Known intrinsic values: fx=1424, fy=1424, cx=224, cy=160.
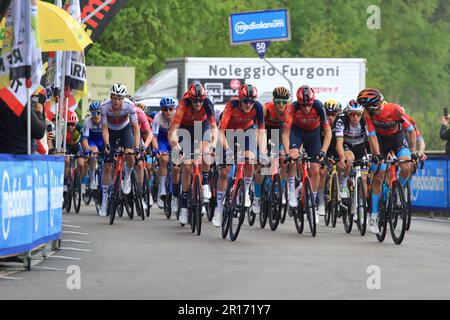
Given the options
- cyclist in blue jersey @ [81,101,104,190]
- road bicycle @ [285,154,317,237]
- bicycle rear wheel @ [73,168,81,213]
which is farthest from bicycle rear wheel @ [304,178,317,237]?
cyclist in blue jersey @ [81,101,104,190]

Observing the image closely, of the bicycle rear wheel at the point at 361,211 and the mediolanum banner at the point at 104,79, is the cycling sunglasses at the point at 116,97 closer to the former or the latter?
the bicycle rear wheel at the point at 361,211

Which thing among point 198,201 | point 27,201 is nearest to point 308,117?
point 198,201

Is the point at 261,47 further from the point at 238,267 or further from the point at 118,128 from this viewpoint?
the point at 238,267

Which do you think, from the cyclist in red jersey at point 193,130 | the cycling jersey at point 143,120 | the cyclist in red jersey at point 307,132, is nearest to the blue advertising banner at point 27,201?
the cyclist in red jersey at point 193,130

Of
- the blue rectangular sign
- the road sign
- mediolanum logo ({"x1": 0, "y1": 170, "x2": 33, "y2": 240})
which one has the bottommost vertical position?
mediolanum logo ({"x1": 0, "y1": 170, "x2": 33, "y2": 240})

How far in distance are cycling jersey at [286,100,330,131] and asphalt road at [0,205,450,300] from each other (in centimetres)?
145

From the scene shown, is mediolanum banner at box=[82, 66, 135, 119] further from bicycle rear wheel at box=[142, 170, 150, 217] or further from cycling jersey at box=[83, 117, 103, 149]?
bicycle rear wheel at box=[142, 170, 150, 217]

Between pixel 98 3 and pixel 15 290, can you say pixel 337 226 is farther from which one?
pixel 15 290

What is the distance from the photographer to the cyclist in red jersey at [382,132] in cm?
1706

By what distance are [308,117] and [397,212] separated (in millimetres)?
3365

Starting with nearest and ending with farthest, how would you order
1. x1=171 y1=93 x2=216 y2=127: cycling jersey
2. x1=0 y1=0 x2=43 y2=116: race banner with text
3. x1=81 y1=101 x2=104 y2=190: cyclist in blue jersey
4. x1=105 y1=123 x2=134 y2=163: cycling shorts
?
x1=0 y1=0 x2=43 y2=116: race banner with text → x1=171 y1=93 x2=216 y2=127: cycling jersey → x1=105 y1=123 x2=134 y2=163: cycling shorts → x1=81 y1=101 x2=104 y2=190: cyclist in blue jersey

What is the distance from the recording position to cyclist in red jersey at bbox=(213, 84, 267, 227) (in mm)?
17547

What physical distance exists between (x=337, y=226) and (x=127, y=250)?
5.81 meters

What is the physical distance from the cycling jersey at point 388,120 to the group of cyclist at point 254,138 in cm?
1
